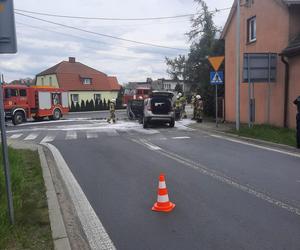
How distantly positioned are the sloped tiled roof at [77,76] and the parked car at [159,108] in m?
43.8

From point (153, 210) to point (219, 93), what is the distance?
22.8 meters

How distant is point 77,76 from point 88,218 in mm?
63099

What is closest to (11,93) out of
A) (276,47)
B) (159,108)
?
(159,108)

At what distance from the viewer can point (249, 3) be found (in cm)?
2144

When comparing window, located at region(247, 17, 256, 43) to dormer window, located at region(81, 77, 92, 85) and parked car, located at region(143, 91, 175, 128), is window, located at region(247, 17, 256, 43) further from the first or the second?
dormer window, located at region(81, 77, 92, 85)

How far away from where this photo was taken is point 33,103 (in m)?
32.4

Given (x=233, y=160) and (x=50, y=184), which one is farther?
(x=233, y=160)

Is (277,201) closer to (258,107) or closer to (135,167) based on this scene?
(135,167)

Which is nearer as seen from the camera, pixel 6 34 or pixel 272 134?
pixel 6 34

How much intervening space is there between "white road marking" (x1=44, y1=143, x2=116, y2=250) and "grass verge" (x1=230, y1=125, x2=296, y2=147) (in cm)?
788

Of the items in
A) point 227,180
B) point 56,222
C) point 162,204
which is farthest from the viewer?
point 227,180

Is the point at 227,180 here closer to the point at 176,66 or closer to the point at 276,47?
the point at 276,47

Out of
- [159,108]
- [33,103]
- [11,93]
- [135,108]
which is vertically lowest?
[135,108]

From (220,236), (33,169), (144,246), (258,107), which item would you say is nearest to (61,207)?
(144,246)
